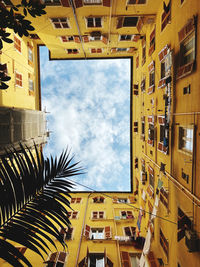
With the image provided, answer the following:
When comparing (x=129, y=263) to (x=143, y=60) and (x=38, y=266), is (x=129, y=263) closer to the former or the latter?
(x=38, y=266)

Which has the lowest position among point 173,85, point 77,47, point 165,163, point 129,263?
point 129,263

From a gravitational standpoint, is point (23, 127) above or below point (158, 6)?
below

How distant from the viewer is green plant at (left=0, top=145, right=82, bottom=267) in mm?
2627

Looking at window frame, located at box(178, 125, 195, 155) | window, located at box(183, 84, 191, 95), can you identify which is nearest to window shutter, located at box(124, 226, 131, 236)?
window frame, located at box(178, 125, 195, 155)

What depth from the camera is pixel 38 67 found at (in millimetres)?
17297

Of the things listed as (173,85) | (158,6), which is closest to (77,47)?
(158,6)

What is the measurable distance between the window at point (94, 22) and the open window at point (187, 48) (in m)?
6.55

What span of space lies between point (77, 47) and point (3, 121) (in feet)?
33.1

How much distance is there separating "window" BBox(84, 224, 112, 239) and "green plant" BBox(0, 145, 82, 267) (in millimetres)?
10368

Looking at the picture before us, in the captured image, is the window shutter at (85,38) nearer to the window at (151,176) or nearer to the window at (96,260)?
the window at (151,176)

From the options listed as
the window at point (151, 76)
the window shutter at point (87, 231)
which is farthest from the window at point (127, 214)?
the window at point (151, 76)

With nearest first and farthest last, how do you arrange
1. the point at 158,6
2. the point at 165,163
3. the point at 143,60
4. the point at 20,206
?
the point at 20,206 → the point at 165,163 → the point at 158,6 → the point at 143,60

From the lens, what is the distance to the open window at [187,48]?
675cm

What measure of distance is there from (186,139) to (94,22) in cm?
1018
